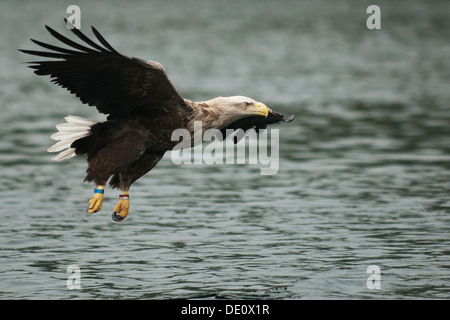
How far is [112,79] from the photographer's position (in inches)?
346

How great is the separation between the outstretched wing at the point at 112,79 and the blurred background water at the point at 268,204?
1.62 metres

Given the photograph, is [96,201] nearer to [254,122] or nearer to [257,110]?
[257,110]

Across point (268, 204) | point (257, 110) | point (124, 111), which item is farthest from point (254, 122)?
point (268, 204)

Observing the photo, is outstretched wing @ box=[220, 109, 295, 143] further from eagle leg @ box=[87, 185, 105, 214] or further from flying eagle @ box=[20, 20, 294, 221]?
eagle leg @ box=[87, 185, 105, 214]

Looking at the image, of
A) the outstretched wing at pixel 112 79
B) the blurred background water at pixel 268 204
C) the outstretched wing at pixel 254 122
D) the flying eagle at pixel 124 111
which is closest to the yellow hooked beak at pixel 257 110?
the flying eagle at pixel 124 111

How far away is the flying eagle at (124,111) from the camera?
28.5 feet

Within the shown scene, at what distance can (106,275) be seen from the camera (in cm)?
934

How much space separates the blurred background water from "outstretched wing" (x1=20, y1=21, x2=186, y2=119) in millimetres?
1622

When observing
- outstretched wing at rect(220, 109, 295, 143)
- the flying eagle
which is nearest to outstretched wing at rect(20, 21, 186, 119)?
the flying eagle

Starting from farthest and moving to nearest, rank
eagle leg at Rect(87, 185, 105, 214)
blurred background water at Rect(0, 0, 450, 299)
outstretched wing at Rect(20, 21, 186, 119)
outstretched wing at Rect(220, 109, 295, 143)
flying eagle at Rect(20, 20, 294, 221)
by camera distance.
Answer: outstretched wing at Rect(220, 109, 295, 143), blurred background water at Rect(0, 0, 450, 299), eagle leg at Rect(87, 185, 105, 214), flying eagle at Rect(20, 20, 294, 221), outstretched wing at Rect(20, 21, 186, 119)

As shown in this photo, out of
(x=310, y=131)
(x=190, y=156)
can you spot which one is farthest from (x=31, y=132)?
(x=310, y=131)

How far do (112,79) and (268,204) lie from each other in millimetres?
4362

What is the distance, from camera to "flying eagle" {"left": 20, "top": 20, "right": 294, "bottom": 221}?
28.5 feet

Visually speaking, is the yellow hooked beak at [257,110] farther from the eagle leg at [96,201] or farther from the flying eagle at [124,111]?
the eagle leg at [96,201]
